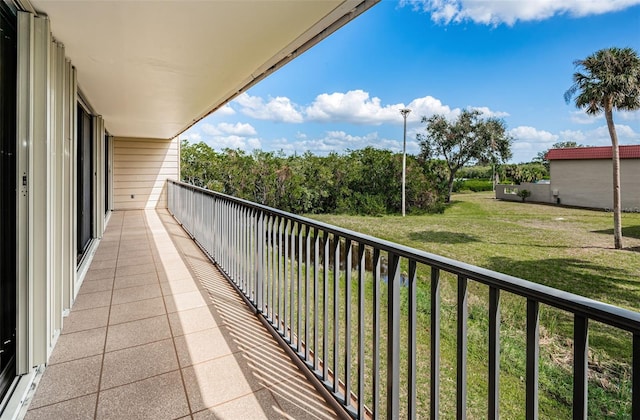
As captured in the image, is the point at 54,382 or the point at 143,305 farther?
the point at 143,305

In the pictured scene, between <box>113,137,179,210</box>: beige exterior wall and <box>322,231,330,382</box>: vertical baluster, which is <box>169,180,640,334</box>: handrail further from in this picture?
<box>113,137,179,210</box>: beige exterior wall

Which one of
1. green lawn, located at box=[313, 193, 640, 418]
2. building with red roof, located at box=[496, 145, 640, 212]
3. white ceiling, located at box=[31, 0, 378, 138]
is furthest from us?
building with red roof, located at box=[496, 145, 640, 212]

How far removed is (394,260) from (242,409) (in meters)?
0.98

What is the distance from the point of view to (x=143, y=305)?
266cm

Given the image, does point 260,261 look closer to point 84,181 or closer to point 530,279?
point 84,181

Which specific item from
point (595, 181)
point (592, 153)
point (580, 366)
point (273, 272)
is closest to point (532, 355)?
point (580, 366)

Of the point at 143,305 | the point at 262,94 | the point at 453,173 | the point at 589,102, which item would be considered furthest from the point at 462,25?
the point at 143,305

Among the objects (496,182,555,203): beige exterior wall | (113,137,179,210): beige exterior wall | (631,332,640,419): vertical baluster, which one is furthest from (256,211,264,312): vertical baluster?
(496,182,555,203): beige exterior wall

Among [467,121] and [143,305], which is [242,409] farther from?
[467,121]

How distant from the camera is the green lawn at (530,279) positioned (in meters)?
3.04

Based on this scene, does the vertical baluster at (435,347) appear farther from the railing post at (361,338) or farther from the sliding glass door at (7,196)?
the sliding glass door at (7,196)

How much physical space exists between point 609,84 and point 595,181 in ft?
28.4

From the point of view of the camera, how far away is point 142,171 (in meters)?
9.12

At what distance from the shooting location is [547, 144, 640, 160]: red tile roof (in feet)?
49.7
